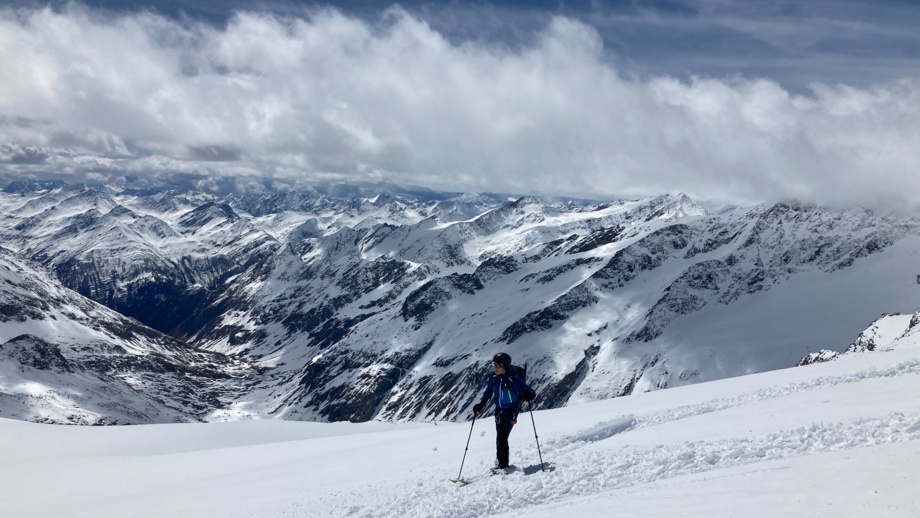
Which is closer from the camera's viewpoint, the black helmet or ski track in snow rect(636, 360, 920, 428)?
the black helmet

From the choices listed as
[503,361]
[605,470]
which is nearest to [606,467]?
[605,470]

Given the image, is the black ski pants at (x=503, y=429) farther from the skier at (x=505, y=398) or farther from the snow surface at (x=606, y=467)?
the snow surface at (x=606, y=467)

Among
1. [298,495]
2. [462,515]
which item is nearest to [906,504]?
[462,515]

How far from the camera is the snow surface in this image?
11134 millimetres

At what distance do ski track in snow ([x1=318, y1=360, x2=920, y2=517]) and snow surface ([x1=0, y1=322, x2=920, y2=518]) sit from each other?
5 centimetres

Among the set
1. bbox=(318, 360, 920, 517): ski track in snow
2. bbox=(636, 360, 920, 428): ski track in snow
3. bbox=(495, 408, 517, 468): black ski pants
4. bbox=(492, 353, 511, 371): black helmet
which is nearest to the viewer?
bbox=(318, 360, 920, 517): ski track in snow

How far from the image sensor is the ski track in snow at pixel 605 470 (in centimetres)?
1441

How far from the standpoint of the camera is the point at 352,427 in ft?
151

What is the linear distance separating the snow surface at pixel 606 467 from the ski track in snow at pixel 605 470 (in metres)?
0.05

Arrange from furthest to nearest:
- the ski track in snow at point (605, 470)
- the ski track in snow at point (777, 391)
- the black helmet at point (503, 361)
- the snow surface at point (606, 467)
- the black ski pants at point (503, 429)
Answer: the ski track in snow at point (777, 391)
the black helmet at point (503, 361)
the black ski pants at point (503, 429)
the ski track in snow at point (605, 470)
the snow surface at point (606, 467)

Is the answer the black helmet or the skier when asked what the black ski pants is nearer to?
the skier

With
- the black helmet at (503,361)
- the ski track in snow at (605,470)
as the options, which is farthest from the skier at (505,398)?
the ski track in snow at (605,470)

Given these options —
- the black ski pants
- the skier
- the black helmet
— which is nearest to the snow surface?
the black ski pants

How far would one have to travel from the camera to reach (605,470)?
51.7 ft
